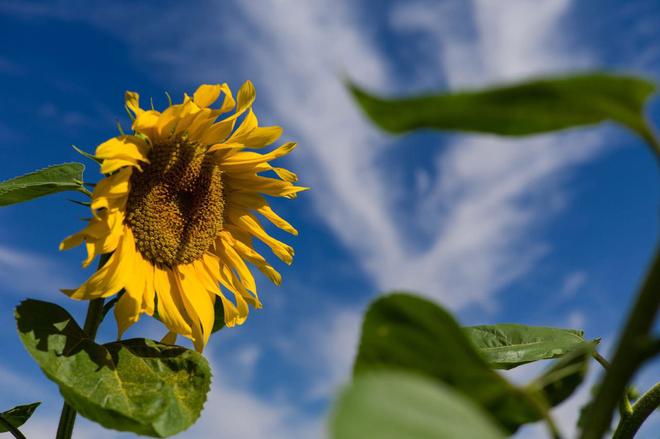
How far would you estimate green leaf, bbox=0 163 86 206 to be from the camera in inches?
91.3

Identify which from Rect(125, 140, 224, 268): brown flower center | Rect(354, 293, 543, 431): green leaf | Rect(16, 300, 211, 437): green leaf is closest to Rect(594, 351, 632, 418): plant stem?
Rect(354, 293, 543, 431): green leaf

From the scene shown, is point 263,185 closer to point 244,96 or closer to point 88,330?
point 244,96

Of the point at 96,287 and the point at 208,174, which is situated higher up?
the point at 208,174

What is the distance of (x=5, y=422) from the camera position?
89.7 inches

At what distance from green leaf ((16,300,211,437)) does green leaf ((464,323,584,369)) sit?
2.77ft

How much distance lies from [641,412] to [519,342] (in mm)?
423

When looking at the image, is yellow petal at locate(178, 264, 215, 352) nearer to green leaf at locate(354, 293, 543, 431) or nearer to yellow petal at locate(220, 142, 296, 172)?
yellow petal at locate(220, 142, 296, 172)

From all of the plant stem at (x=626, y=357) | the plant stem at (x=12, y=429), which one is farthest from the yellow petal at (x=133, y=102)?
the plant stem at (x=626, y=357)

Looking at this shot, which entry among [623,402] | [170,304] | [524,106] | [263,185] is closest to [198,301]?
[170,304]

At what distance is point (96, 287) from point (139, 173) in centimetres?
50

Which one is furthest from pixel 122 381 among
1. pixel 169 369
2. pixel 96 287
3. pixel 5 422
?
pixel 5 422

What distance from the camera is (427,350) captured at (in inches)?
34.4

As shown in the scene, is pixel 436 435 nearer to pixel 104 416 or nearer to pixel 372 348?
pixel 372 348

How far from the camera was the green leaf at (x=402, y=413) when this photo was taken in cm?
54
